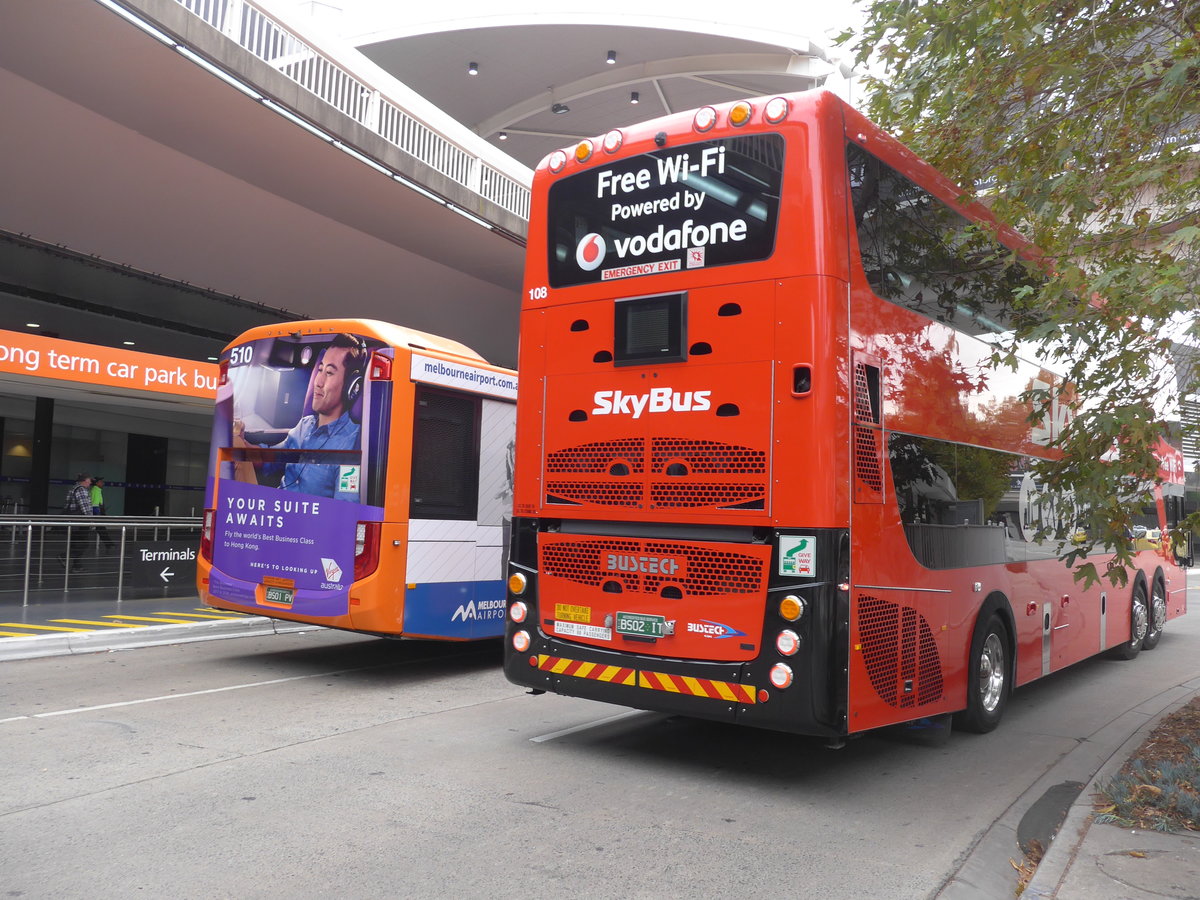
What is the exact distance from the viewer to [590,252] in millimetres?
6930

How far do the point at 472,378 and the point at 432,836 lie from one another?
559 cm

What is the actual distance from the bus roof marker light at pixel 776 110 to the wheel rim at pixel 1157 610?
10259 millimetres

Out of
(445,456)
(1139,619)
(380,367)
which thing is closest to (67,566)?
(445,456)

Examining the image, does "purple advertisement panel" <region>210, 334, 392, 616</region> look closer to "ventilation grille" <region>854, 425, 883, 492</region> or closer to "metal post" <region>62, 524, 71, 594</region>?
"ventilation grille" <region>854, 425, 883, 492</region>

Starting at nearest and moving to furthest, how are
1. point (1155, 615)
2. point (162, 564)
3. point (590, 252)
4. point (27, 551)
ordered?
1. point (590, 252)
2. point (1155, 615)
3. point (27, 551)
4. point (162, 564)

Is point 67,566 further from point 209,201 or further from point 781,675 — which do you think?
point 781,675

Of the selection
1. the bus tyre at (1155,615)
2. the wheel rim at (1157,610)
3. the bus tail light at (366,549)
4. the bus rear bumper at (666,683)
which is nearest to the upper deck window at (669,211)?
the bus rear bumper at (666,683)

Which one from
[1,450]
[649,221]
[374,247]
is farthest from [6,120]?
[649,221]

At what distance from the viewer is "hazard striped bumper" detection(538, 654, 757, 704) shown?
5902mm

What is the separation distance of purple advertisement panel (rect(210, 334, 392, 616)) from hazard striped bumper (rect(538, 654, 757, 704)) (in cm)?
291

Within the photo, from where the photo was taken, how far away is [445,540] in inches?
373

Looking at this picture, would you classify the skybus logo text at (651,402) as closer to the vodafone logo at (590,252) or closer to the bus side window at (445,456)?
the vodafone logo at (590,252)

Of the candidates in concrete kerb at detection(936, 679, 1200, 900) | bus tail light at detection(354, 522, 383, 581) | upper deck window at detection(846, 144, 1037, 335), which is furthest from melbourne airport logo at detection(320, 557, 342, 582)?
concrete kerb at detection(936, 679, 1200, 900)

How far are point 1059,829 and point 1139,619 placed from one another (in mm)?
8826
